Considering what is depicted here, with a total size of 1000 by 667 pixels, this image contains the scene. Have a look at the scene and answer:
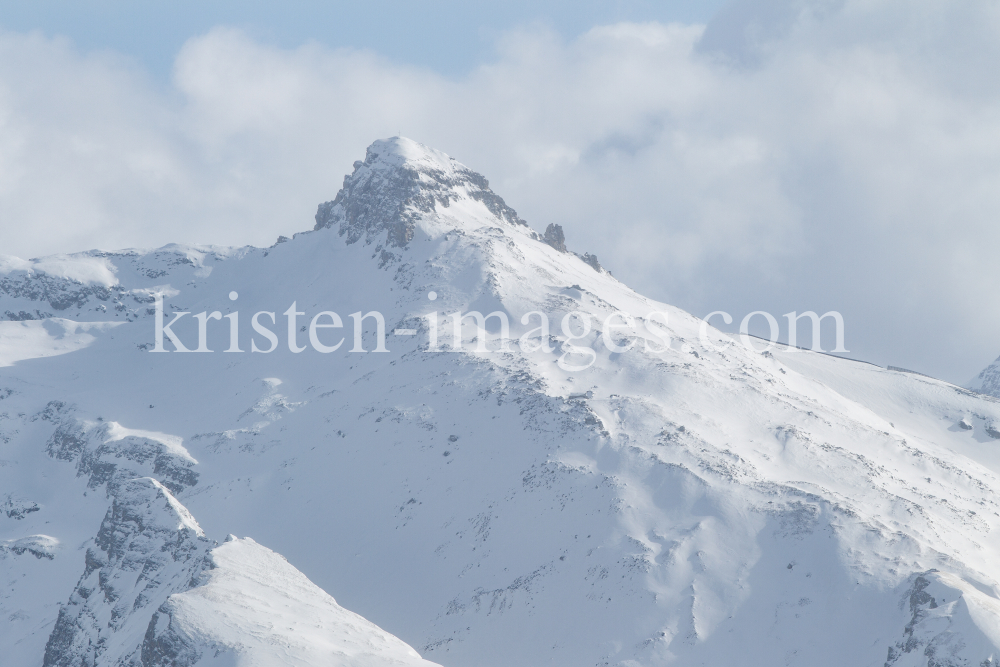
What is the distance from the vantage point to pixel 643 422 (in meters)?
78.9

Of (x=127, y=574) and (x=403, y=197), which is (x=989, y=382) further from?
(x=127, y=574)

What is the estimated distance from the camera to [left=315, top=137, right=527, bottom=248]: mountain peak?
120 metres

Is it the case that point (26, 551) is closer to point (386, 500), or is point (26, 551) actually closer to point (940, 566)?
point (386, 500)

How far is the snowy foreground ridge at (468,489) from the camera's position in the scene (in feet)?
196

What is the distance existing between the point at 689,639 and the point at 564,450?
64.4 ft

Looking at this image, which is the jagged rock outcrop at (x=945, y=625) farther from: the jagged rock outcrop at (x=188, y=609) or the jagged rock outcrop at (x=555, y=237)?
the jagged rock outcrop at (x=555, y=237)

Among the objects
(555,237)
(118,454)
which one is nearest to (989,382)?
(555,237)

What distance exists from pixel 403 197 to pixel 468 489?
5566 centimetres

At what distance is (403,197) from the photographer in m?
A: 122

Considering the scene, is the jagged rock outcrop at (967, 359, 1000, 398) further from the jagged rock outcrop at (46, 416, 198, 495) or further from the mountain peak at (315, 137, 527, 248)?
the jagged rock outcrop at (46, 416, 198, 495)

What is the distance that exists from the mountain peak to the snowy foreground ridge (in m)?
0.66

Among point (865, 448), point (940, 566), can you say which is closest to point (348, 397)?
point (865, 448)

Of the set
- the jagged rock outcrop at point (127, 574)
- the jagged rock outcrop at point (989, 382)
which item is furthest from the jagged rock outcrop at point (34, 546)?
the jagged rock outcrop at point (989, 382)

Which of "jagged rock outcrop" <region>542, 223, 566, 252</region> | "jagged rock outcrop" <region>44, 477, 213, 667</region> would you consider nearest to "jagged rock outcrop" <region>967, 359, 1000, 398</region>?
"jagged rock outcrop" <region>542, 223, 566, 252</region>
